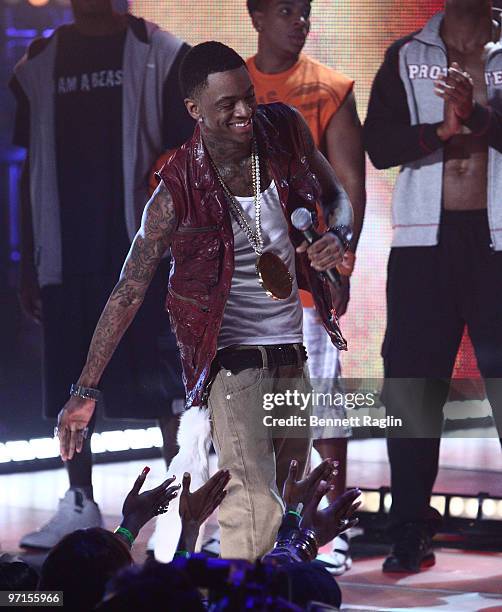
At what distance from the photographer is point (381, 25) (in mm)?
5398

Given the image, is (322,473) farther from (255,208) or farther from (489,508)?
(489,508)

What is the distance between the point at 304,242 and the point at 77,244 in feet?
7.59

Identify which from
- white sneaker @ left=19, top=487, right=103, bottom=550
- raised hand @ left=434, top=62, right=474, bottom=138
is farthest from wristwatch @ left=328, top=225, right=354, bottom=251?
white sneaker @ left=19, top=487, right=103, bottom=550

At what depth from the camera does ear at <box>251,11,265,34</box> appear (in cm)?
547

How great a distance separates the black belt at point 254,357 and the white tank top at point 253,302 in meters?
0.02

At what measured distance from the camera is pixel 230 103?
3.95 m

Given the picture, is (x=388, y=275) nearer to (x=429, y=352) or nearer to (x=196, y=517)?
(x=429, y=352)

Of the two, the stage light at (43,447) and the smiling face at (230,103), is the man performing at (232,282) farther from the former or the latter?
the stage light at (43,447)

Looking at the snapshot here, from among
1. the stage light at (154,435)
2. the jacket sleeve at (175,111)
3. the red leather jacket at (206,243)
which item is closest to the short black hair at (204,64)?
the red leather jacket at (206,243)

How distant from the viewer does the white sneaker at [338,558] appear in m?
5.13

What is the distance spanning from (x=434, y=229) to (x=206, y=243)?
1.59 m

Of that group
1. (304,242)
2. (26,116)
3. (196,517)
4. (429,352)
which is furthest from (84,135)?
(196,517)

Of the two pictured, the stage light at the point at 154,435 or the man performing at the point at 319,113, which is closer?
the man performing at the point at 319,113

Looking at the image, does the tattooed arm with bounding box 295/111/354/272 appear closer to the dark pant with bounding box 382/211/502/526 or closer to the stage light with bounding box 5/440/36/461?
the dark pant with bounding box 382/211/502/526
